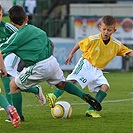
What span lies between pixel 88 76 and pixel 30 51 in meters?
1.66

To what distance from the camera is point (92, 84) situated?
31.3 feet

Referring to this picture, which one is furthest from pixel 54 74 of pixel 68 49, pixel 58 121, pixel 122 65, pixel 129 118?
pixel 122 65

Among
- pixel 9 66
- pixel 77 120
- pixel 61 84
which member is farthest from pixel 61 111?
pixel 9 66

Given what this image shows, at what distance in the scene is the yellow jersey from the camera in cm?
952

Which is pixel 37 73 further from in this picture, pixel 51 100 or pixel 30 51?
pixel 51 100

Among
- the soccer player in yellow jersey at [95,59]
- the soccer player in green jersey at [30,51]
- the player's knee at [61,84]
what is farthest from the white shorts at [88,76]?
the soccer player in green jersey at [30,51]

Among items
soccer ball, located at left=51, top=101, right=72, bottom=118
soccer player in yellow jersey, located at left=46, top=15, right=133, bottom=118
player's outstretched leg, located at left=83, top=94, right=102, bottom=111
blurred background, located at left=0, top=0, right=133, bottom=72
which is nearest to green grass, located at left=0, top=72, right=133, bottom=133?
soccer ball, located at left=51, top=101, right=72, bottom=118

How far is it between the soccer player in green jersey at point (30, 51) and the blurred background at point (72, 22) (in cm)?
1145

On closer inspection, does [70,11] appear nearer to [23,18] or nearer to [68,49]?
[68,49]

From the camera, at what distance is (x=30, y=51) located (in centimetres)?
804

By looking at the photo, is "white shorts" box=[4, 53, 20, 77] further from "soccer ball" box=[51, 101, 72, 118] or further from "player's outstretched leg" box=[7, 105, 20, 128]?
"player's outstretched leg" box=[7, 105, 20, 128]

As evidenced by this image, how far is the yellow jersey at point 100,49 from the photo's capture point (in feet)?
31.2

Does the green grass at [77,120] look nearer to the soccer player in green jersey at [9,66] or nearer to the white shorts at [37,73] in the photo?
the soccer player in green jersey at [9,66]

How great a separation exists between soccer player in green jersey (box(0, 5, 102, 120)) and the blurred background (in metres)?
11.4
